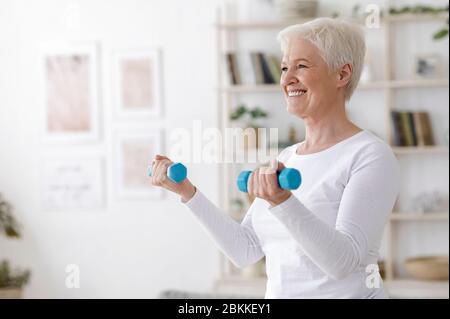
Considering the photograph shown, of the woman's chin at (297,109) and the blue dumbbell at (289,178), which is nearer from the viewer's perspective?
the blue dumbbell at (289,178)

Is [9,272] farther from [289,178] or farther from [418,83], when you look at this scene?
[289,178]

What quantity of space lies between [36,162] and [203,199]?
3.72 m

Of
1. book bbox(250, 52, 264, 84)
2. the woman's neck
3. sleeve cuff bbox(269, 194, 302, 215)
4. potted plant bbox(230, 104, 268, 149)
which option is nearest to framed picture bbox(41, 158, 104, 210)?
potted plant bbox(230, 104, 268, 149)

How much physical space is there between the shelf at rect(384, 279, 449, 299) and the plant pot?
201cm

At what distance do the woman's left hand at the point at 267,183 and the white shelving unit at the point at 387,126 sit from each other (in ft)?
9.96

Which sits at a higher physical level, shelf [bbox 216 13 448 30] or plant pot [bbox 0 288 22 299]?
shelf [bbox 216 13 448 30]

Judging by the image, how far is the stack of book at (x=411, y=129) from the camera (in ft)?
14.4

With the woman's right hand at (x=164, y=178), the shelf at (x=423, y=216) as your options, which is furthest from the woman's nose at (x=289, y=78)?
the shelf at (x=423, y=216)

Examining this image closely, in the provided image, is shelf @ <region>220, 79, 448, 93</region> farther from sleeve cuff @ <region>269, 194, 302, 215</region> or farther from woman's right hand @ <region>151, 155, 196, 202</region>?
sleeve cuff @ <region>269, 194, 302, 215</region>

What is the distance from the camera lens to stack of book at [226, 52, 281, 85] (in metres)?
4.56

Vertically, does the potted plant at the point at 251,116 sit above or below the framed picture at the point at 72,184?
above

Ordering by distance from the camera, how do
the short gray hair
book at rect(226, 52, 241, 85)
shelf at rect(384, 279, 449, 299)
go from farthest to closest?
book at rect(226, 52, 241, 85), shelf at rect(384, 279, 449, 299), the short gray hair

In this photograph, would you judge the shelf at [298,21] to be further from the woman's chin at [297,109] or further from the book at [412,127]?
the woman's chin at [297,109]
